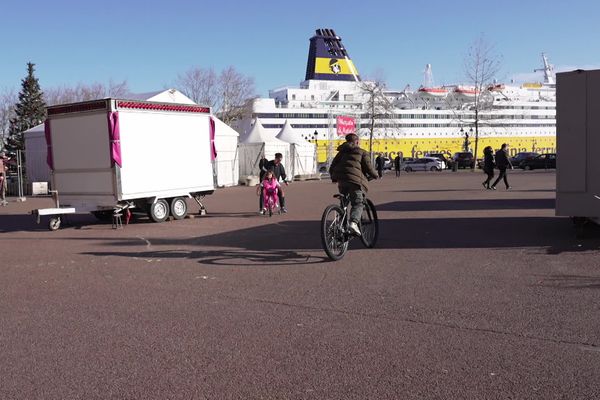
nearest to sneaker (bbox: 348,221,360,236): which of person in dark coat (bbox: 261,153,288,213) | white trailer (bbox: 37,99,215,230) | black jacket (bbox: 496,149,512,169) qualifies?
white trailer (bbox: 37,99,215,230)

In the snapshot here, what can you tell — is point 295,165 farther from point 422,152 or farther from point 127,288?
point 422,152

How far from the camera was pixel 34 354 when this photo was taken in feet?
15.3

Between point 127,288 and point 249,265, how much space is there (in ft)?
6.08

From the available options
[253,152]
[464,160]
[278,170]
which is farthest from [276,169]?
[464,160]

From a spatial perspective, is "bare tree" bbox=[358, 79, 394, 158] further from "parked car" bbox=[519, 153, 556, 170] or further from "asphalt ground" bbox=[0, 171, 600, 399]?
"asphalt ground" bbox=[0, 171, 600, 399]

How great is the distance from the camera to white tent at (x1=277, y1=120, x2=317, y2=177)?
39388mm

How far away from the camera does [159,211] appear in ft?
47.4

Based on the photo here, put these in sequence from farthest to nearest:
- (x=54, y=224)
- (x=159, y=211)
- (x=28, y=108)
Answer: (x=28, y=108)
(x=159, y=211)
(x=54, y=224)

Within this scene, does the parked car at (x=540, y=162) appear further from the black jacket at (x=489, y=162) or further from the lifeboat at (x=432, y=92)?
the lifeboat at (x=432, y=92)

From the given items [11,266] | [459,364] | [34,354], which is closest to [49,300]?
[34,354]

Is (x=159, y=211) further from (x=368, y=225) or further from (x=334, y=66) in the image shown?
(x=334, y=66)

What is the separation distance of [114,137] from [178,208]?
2.83 metres

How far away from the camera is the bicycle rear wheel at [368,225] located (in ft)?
30.4

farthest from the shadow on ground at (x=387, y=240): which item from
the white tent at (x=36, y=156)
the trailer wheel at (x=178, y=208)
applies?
the white tent at (x=36, y=156)
